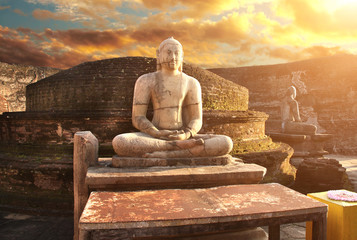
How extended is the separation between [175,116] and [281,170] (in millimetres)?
3646

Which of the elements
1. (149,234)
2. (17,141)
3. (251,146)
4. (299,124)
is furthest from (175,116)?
(299,124)

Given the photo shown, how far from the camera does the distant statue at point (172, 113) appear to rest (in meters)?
2.96

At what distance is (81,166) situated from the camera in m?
2.69

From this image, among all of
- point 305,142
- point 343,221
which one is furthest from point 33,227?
point 305,142

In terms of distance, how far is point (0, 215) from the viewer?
4.04m

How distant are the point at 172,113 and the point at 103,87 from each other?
2697mm

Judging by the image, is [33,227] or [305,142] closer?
[33,227]

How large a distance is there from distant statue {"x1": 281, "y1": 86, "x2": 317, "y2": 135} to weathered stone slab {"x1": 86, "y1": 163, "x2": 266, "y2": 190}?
694 centimetres

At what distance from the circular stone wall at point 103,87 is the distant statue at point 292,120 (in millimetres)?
3720

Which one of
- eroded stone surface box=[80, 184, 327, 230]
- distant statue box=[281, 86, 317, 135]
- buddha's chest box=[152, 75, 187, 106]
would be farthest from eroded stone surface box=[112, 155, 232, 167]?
distant statue box=[281, 86, 317, 135]

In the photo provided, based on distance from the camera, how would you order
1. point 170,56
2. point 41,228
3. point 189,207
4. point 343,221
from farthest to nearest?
point 41,228 → point 170,56 → point 343,221 → point 189,207

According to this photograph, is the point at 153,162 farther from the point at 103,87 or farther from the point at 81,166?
the point at 103,87

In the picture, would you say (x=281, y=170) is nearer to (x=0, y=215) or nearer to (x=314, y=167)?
(x=314, y=167)

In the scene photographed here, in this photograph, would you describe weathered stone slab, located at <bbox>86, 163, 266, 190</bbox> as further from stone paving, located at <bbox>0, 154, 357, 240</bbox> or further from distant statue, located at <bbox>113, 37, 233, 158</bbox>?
stone paving, located at <bbox>0, 154, 357, 240</bbox>
